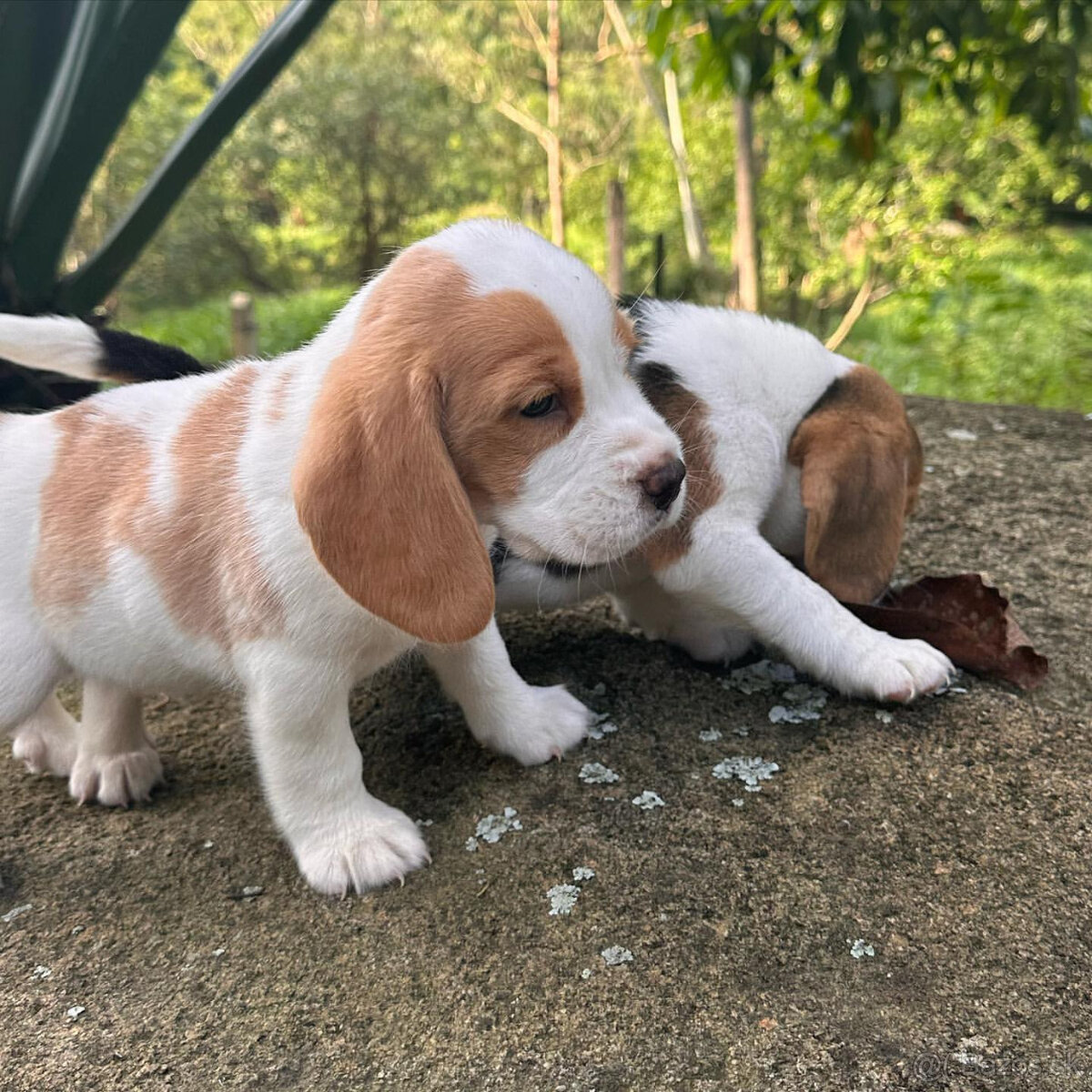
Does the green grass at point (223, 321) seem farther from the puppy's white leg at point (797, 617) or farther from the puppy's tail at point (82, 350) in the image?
the puppy's white leg at point (797, 617)

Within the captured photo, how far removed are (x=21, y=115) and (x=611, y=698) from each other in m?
2.62

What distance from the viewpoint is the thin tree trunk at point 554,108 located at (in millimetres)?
13594

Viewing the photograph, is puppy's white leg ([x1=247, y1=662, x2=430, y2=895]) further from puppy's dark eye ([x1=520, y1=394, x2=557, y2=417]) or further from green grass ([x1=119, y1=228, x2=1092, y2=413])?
green grass ([x1=119, y1=228, x2=1092, y2=413])

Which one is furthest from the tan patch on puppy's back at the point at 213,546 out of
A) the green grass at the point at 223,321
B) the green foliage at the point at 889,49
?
the green grass at the point at 223,321

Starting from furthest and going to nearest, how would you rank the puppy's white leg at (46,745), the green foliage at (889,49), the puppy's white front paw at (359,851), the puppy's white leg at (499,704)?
the green foliage at (889,49) → the puppy's white leg at (46,745) → the puppy's white leg at (499,704) → the puppy's white front paw at (359,851)

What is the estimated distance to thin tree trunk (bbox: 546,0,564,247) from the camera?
13.6 m

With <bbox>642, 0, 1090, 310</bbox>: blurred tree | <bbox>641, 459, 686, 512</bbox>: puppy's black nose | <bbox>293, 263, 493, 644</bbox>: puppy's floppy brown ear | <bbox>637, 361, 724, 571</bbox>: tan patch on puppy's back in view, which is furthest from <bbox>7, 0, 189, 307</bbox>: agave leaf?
<bbox>641, 459, 686, 512</bbox>: puppy's black nose

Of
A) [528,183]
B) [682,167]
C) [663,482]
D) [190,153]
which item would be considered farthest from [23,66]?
[528,183]

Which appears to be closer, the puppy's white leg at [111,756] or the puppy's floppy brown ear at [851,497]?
A: the puppy's white leg at [111,756]

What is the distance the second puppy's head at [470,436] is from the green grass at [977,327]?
473cm

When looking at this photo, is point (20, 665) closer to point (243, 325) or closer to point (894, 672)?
point (894, 672)

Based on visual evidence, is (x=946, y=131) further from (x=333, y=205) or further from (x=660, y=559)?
(x=333, y=205)

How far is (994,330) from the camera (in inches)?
376

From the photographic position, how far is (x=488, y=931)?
1646 mm
